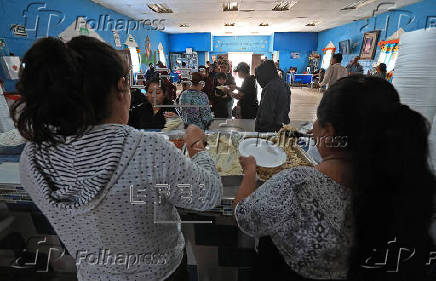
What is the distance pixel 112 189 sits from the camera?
564 millimetres

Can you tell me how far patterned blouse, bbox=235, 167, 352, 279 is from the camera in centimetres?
66

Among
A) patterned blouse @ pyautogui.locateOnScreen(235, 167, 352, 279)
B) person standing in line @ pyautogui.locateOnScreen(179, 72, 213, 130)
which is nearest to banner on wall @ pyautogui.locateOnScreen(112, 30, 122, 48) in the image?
person standing in line @ pyautogui.locateOnScreen(179, 72, 213, 130)

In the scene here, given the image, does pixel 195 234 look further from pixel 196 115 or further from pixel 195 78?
pixel 195 78

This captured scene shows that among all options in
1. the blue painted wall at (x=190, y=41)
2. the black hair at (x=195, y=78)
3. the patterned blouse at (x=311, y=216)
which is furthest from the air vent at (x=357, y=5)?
the blue painted wall at (x=190, y=41)

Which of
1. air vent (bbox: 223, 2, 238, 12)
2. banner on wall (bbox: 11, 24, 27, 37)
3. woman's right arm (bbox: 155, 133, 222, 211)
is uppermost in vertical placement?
air vent (bbox: 223, 2, 238, 12)

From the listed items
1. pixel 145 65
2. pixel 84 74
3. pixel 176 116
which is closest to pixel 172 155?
pixel 84 74

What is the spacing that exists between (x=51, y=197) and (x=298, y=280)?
32.7 inches

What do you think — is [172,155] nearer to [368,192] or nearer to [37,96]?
[37,96]

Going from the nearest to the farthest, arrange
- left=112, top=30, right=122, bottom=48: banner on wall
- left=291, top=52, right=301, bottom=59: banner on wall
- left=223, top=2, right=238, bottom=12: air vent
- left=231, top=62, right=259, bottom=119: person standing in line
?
left=231, top=62, right=259, bottom=119: person standing in line < left=223, top=2, right=238, bottom=12: air vent < left=112, top=30, right=122, bottom=48: banner on wall < left=291, top=52, right=301, bottom=59: banner on wall

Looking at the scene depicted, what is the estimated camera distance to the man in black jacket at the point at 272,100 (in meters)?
2.59

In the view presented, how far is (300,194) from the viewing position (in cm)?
66

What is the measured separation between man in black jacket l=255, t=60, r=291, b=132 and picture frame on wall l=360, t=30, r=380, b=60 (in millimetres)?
7258

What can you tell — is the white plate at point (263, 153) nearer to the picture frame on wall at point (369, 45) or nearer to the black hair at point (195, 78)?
the black hair at point (195, 78)

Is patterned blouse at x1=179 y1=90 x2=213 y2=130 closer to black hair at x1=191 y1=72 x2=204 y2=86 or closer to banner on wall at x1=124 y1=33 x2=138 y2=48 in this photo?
black hair at x1=191 y1=72 x2=204 y2=86
